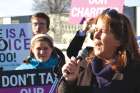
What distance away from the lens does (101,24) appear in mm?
2801

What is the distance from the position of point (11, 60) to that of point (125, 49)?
4954mm

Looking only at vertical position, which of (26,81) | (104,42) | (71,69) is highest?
(104,42)

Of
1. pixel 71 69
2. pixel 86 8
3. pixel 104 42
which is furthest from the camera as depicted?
pixel 86 8

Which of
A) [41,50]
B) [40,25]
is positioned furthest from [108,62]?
[40,25]

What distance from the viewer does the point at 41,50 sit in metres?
4.99

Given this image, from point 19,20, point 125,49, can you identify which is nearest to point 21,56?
point 125,49

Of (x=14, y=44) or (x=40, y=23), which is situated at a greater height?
(x=40, y=23)

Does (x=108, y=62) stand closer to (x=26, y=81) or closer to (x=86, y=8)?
(x=26, y=81)

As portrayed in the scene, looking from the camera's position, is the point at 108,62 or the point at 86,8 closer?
the point at 108,62

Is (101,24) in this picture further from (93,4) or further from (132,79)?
(93,4)

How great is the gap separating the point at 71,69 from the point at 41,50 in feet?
7.86

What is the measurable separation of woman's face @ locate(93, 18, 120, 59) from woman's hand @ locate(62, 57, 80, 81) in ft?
0.51

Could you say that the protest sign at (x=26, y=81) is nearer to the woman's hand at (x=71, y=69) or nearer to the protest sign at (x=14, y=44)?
the woman's hand at (x=71, y=69)

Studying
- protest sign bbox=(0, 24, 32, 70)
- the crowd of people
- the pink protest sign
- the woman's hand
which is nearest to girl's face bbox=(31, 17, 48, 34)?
the pink protest sign
